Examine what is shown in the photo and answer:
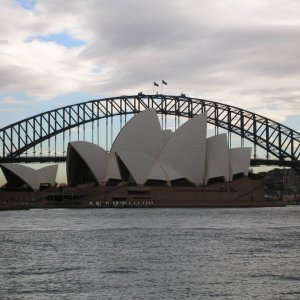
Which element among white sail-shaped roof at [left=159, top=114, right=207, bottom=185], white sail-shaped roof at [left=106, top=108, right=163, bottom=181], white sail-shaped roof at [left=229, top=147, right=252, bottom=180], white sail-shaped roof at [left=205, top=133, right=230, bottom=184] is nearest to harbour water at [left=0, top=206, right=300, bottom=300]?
white sail-shaped roof at [left=159, top=114, right=207, bottom=185]

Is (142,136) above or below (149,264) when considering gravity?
above

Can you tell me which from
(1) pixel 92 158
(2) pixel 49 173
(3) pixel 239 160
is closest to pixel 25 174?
(2) pixel 49 173

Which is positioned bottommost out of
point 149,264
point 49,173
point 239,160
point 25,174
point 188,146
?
point 149,264

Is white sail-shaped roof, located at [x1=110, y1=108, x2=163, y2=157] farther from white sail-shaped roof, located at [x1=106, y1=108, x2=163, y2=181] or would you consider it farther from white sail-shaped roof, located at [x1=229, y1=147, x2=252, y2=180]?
white sail-shaped roof, located at [x1=229, y1=147, x2=252, y2=180]

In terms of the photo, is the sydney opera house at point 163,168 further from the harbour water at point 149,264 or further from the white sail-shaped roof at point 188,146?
the harbour water at point 149,264

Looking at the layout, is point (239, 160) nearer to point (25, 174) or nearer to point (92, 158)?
point (92, 158)

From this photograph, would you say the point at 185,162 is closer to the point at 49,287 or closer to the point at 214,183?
the point at 214,183
